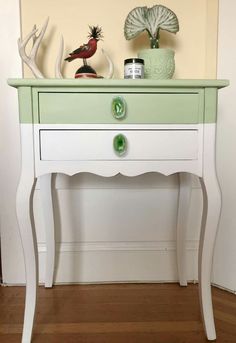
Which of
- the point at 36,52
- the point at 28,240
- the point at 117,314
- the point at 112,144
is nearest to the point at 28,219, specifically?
the point at 28,240

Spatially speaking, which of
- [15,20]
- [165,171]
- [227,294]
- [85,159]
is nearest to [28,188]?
[85,159]

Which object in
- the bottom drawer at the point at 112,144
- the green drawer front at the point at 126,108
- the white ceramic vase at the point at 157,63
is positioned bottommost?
the bottom drawer at the point at 112,144

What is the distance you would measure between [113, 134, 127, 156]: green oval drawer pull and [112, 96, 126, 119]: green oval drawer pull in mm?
52

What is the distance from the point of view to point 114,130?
83 centimetres

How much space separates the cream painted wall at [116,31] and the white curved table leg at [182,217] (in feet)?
1.32

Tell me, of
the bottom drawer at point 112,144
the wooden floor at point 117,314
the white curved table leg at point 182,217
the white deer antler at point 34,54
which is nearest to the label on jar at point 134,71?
the bottom drawer at point 112,144

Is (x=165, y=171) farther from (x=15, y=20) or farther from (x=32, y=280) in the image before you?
(x=15, y=20)

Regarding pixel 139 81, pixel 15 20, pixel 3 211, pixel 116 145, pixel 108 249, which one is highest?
pixel 15 20

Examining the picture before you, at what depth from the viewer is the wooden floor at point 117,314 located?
3.02 feet

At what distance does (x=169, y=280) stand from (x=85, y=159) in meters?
0.70

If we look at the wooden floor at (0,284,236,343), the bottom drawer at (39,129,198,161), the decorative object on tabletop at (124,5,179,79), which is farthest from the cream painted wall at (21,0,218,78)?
the wooden floor at (0,284,236,343)

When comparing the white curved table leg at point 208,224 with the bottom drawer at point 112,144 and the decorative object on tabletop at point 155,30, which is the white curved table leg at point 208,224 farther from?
the decorative object on tabletop at point 155,30

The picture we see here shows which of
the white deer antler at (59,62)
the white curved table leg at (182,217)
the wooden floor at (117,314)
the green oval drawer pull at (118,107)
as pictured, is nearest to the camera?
the green oval drawer pull at (118,107)

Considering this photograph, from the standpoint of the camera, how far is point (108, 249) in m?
1.26
